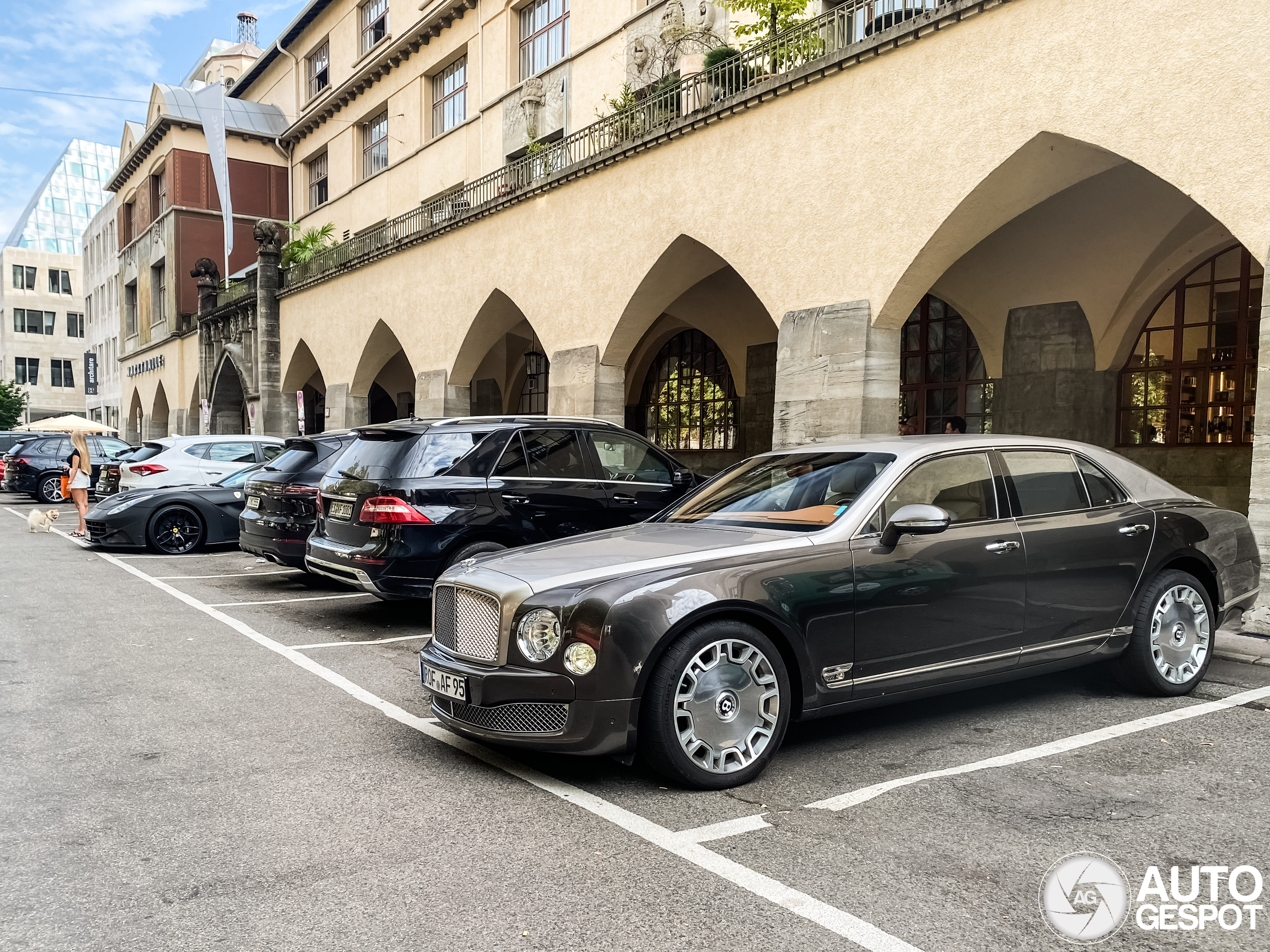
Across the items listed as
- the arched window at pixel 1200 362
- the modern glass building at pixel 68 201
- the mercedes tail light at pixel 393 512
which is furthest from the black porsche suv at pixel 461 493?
the modern glass building at pixel 68 201

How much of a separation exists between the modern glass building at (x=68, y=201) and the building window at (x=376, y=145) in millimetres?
69180

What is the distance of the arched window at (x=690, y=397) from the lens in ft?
73.1

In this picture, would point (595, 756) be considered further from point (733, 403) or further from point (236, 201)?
point (236, 201)

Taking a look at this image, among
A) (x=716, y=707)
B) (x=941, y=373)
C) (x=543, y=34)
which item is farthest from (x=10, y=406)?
(x=716, y=707)

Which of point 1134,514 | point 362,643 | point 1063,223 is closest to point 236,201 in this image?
point 1063,223

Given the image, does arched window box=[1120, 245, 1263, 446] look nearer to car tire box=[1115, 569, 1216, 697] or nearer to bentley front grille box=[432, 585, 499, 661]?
car tire box=[1115, 569, 1216, 697]

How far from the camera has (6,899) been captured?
3414 millimetres

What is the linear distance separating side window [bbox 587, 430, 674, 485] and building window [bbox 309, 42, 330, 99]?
31.5 metres

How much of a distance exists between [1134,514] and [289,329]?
28279 mm

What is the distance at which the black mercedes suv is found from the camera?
34.7 feet

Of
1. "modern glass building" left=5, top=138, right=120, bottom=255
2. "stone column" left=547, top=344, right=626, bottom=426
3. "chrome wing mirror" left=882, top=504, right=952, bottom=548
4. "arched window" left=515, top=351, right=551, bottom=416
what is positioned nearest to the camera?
"chrome wing mirror" left=882, top=504, right=952, bottom=548

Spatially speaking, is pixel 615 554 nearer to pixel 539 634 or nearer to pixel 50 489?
pixel 539 634

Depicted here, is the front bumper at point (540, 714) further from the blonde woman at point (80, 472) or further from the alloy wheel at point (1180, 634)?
the blonde woman at point (80, 472)

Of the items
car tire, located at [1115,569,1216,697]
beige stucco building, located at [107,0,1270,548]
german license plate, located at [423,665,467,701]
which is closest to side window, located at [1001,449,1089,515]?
car tire, located at [1115,569,1216,697]
